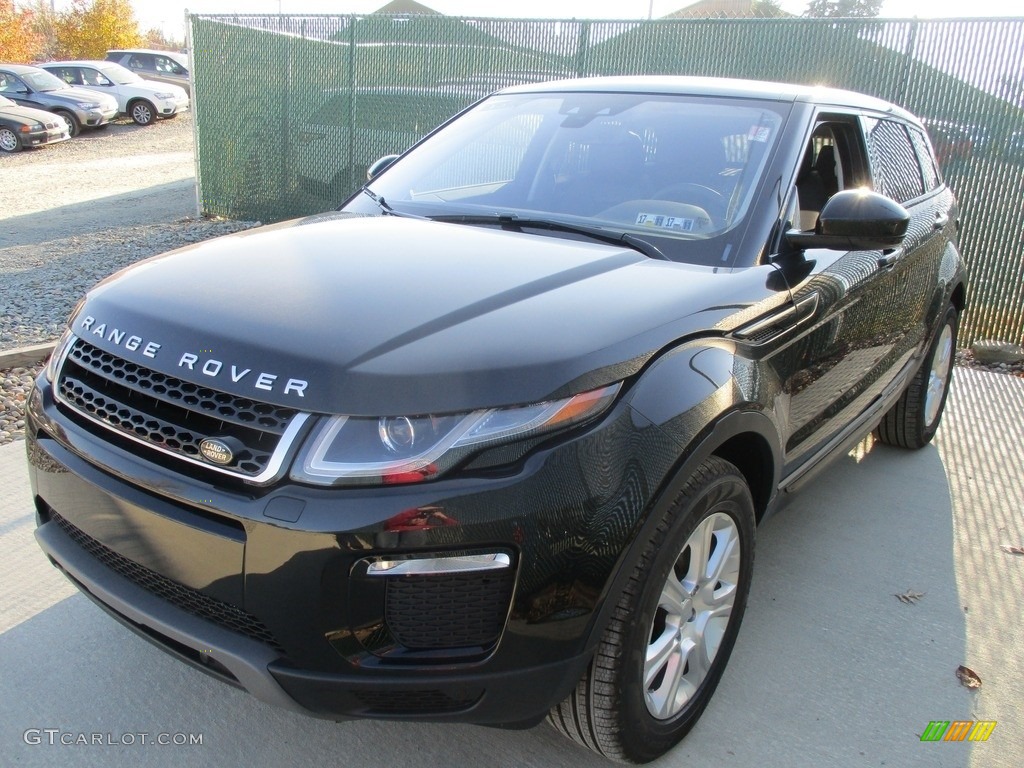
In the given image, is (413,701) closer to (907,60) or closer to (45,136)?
(907,60)

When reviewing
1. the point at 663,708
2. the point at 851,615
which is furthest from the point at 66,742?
the point at 851,615

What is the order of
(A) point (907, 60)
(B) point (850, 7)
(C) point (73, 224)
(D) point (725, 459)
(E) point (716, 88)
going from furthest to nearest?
(B) point (850, 7) → (C) point (73, 224) → (A) point (907, 60) → (E) point (716, 88) → (D) point (725, 459)

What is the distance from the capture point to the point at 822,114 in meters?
3.19

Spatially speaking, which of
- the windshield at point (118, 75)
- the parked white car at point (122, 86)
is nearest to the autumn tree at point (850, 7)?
the parked white car at point (122, 86)

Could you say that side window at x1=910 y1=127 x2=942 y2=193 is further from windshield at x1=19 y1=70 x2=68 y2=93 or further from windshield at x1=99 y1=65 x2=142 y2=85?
windshield at x1=99 y1=65 x2=142 y2=85

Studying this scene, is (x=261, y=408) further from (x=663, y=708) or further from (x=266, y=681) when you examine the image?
(x=663, y=708)

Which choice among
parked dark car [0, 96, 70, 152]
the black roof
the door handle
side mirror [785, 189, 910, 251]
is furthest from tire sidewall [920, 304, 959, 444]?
parked dark car [0, 96, 70, 152]

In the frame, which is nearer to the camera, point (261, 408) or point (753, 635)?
point (261, 408)

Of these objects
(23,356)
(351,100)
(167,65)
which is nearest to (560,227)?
(23,356)

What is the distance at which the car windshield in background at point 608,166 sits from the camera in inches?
114

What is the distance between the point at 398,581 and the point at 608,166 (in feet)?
6.29

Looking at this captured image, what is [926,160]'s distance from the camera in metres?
4.50

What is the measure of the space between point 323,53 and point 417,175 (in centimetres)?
747

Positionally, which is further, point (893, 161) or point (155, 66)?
point (155, 66)
